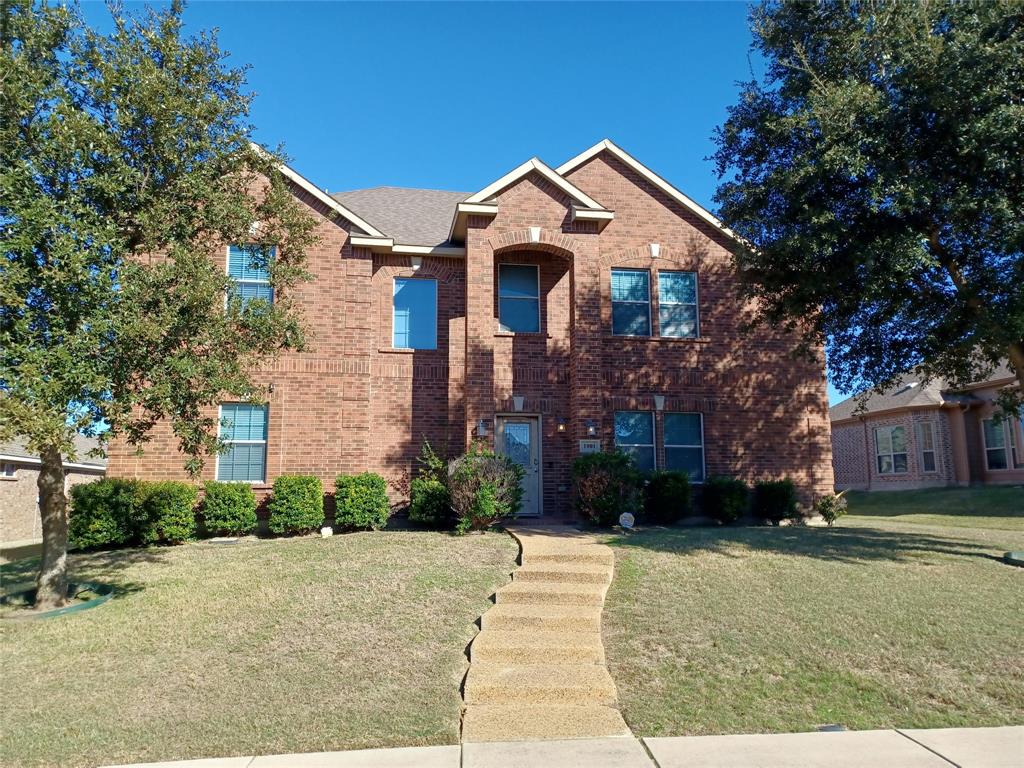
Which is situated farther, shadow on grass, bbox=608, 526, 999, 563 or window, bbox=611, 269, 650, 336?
window, bbox=611, 269, 650, 336

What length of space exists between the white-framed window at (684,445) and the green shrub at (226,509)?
865 cm

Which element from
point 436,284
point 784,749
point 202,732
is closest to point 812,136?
point 436,284

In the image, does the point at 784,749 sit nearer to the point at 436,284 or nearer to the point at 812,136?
the point at 812,136

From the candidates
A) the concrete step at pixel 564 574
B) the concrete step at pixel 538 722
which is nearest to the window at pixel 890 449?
the concrete step at pixel 564 574

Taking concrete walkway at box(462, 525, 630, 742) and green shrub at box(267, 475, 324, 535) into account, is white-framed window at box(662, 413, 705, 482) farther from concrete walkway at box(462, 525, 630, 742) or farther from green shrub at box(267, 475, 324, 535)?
green shrub at box(267, 475, 324, 535)

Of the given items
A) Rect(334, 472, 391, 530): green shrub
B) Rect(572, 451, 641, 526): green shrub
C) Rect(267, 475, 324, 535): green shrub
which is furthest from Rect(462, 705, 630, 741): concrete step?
Rect(267, 475, 324, 535): green shrub

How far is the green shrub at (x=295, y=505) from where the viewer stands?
43.8 ft

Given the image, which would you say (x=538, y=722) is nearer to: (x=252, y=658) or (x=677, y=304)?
(x=252, y=658)

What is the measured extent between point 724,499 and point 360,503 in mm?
7375

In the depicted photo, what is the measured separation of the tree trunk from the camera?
9.20m

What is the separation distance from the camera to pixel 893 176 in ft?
34.4

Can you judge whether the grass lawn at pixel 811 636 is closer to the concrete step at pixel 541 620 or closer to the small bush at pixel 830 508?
the concrete step at pixel 541 620

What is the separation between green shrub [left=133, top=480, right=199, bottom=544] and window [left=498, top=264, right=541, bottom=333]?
7143 millimetres

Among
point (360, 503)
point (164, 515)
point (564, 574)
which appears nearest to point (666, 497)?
point (564, 574)
